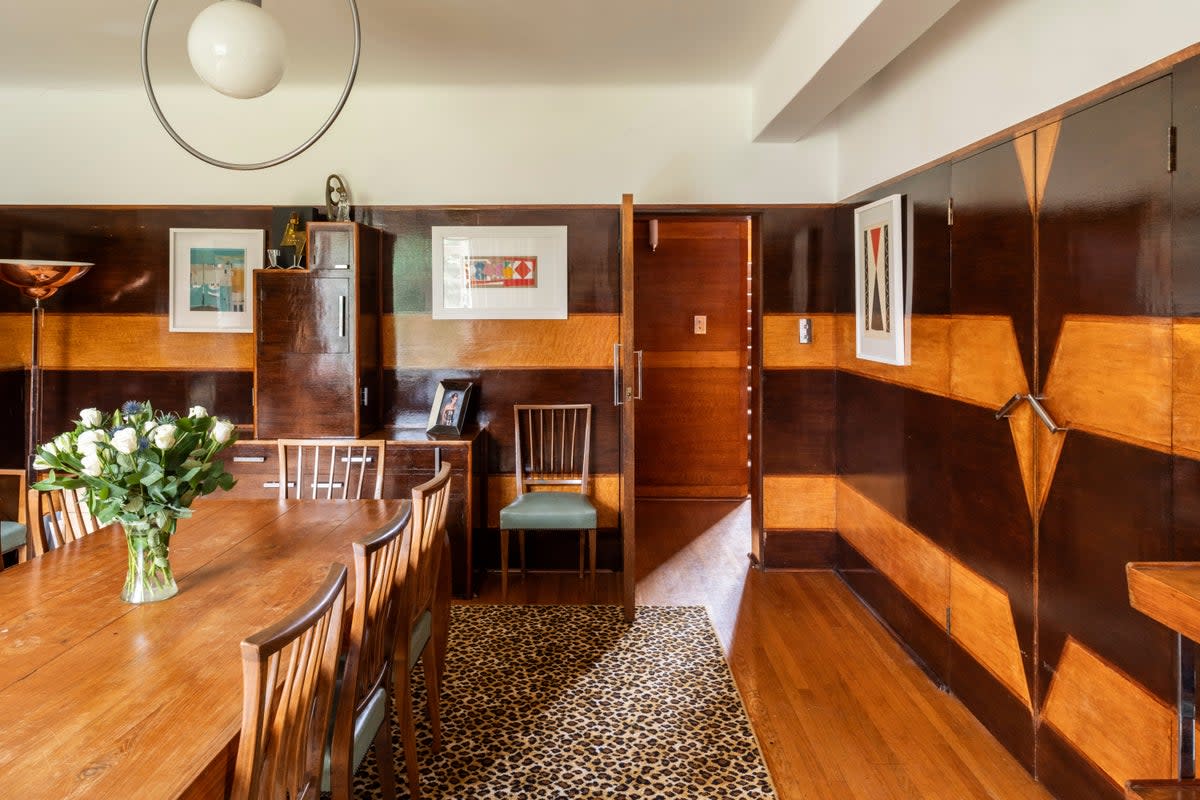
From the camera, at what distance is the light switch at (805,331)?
4734 millimetres

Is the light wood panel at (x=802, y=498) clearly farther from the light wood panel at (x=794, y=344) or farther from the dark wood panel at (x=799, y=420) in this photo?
the light wood panel at (x=794, y=344)

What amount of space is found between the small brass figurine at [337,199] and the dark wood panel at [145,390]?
1.03 metres

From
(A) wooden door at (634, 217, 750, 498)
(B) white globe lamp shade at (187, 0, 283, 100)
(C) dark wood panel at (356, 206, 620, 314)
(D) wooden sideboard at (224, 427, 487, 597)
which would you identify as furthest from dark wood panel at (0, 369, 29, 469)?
(A) wooden door at (634, 217, 750, 498)

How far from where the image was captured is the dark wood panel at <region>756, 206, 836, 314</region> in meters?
4.73

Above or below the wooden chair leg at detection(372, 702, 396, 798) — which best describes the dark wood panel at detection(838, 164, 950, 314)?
above

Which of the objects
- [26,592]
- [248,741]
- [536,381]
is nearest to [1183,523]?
[248,741]

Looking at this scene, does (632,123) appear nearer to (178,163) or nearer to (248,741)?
(178,163)

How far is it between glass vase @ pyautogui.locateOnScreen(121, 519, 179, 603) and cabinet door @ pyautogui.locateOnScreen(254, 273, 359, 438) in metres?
2.27

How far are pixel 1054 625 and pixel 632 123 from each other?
3.36 m

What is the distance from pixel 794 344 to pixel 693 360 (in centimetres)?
191

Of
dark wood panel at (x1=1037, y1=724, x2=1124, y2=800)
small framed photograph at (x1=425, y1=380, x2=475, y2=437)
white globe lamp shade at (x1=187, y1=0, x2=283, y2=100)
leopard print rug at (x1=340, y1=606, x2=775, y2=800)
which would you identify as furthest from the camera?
small framed photograph at (x1=425, y1=380, x2=475, y2=437)

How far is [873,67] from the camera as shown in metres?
3.30

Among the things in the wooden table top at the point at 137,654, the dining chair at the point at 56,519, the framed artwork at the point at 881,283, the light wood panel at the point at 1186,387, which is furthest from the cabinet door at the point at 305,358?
the light wood panel at the point at 1186,387

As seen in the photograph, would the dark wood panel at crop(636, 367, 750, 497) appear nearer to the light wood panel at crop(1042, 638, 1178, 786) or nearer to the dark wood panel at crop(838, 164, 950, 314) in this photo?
the dark wood panel at crop(838, 164, 950, 314)
